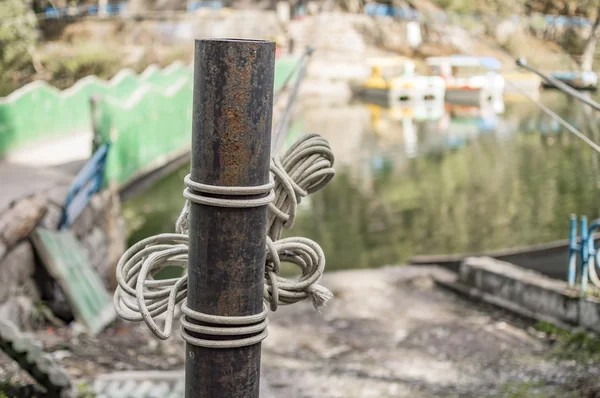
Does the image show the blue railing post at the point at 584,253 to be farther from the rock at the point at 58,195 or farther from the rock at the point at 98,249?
the rock at the point at 98,249

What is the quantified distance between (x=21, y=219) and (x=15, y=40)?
2272cm

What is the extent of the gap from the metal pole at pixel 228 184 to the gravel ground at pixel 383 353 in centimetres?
294

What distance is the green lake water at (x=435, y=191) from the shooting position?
12.0 metres

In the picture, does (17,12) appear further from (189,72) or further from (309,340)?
(309,340)

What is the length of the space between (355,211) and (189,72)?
9328 mm

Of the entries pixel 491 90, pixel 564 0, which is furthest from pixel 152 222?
pixel 564 0

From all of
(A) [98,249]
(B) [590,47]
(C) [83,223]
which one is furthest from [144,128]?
(B) [590,47]

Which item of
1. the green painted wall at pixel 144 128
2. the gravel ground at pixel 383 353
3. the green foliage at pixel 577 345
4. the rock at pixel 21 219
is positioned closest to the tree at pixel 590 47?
the green painted wall at pixel 144 128

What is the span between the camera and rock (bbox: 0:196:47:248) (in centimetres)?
598

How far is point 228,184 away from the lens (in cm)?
148

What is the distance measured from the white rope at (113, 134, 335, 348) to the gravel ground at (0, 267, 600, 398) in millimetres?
2647

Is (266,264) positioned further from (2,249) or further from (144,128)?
(144,128)

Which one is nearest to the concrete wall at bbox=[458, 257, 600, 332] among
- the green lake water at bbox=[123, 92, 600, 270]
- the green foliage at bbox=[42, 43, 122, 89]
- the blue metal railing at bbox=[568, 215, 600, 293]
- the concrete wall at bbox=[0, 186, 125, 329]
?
the blue metal railing at bbox=[568, 215, 600, 293]

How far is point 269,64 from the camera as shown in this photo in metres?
1.49
